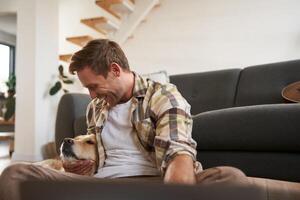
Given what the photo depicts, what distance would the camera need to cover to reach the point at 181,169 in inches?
31.1

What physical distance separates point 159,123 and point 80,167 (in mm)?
319

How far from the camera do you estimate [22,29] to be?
11.8ft

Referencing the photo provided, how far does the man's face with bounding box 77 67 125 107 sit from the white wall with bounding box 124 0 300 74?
2765 mm

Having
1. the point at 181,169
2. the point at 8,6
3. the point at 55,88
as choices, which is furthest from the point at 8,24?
the point at 181,169

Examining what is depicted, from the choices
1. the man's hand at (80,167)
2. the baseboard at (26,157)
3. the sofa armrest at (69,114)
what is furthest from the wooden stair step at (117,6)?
the man's hand at (80,167)

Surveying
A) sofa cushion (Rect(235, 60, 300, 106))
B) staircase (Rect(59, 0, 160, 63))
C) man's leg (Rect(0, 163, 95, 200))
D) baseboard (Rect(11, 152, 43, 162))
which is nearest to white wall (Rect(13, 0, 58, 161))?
baseboard (Rect(11, 152, 43, 162))

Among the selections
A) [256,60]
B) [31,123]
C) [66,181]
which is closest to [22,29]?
[31,123]

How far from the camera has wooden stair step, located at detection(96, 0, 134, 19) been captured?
353cm

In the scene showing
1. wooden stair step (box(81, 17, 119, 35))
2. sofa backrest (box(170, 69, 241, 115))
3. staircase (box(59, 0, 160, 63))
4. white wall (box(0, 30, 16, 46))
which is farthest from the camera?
white wall (box(0, 30, 16, 46))

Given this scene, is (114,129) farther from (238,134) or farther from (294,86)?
(294,86)

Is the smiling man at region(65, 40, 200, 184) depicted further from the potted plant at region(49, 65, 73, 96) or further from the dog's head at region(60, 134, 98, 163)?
the potted plant at region(49, 65, 73, 96)

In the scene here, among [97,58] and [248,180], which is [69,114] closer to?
[97,58]

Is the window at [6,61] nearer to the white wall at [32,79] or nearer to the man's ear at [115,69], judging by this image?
the white wall at [32,79]

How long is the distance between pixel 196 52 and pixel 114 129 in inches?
115
